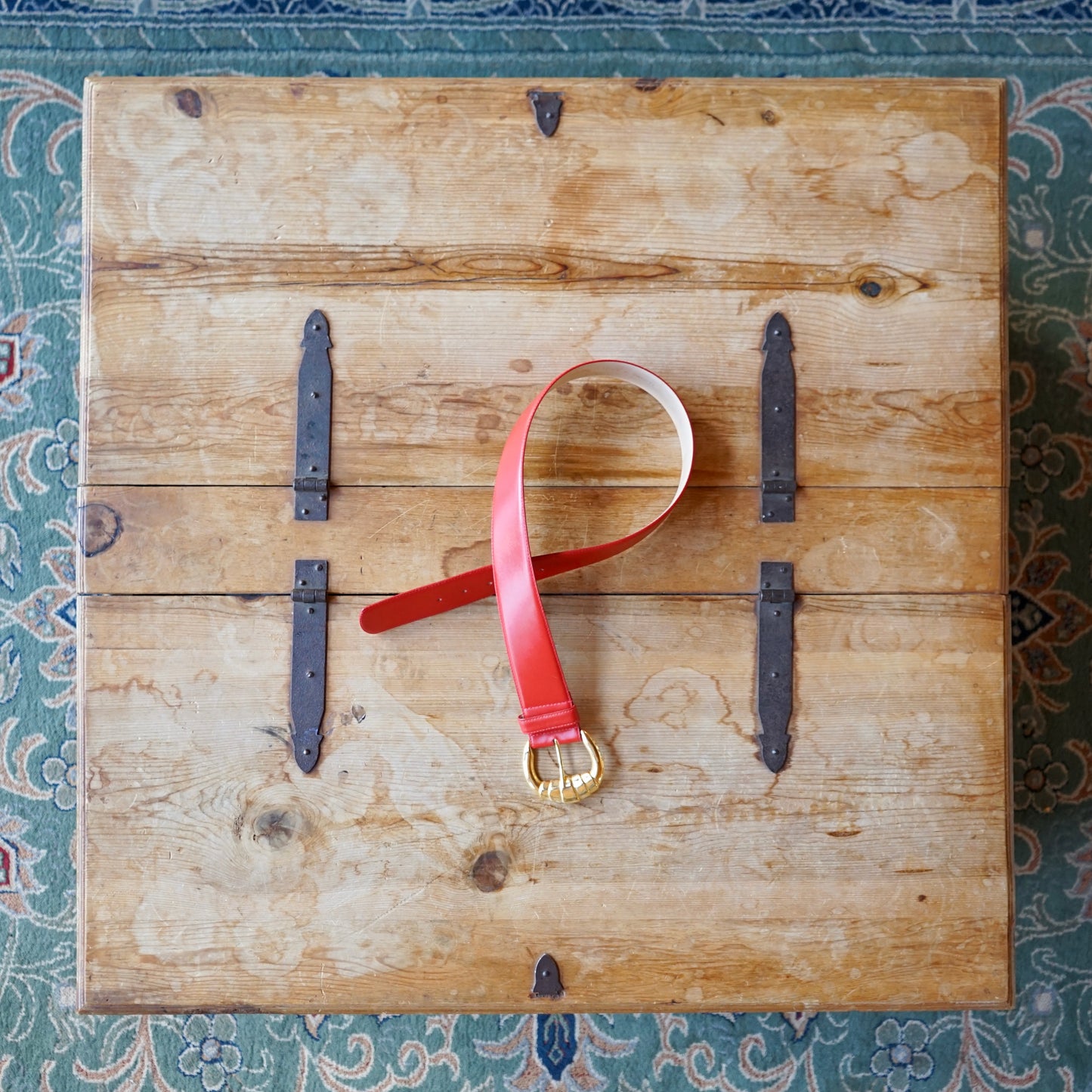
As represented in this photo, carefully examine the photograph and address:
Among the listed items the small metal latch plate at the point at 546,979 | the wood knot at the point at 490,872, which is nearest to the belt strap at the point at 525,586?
the wood knot at the point at 490,872

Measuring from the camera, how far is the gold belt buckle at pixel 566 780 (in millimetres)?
924

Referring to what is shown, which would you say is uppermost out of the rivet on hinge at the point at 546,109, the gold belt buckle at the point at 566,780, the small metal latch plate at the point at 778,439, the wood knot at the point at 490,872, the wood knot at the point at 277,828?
the rivet on hinge at the point at 546,109

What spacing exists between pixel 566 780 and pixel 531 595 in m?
0.22

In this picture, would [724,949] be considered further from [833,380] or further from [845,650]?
[833,380]

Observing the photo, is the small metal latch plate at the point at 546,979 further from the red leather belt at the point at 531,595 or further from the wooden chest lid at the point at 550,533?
the red leather belt at the point at 531,595

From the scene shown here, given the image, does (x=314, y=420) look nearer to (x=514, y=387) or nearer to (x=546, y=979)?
(x=514, y=387)

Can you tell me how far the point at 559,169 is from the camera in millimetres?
971

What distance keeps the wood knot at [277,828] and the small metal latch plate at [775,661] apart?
1.73 feet

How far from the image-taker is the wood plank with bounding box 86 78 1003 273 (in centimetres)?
97

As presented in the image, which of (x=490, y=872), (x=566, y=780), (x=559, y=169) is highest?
(x=559, y=169)

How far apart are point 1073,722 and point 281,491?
3.85ft

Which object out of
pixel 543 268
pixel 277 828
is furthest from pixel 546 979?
pixel 543 268

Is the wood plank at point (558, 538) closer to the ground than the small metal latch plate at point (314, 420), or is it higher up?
closer to the ground

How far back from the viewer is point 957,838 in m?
0.96
